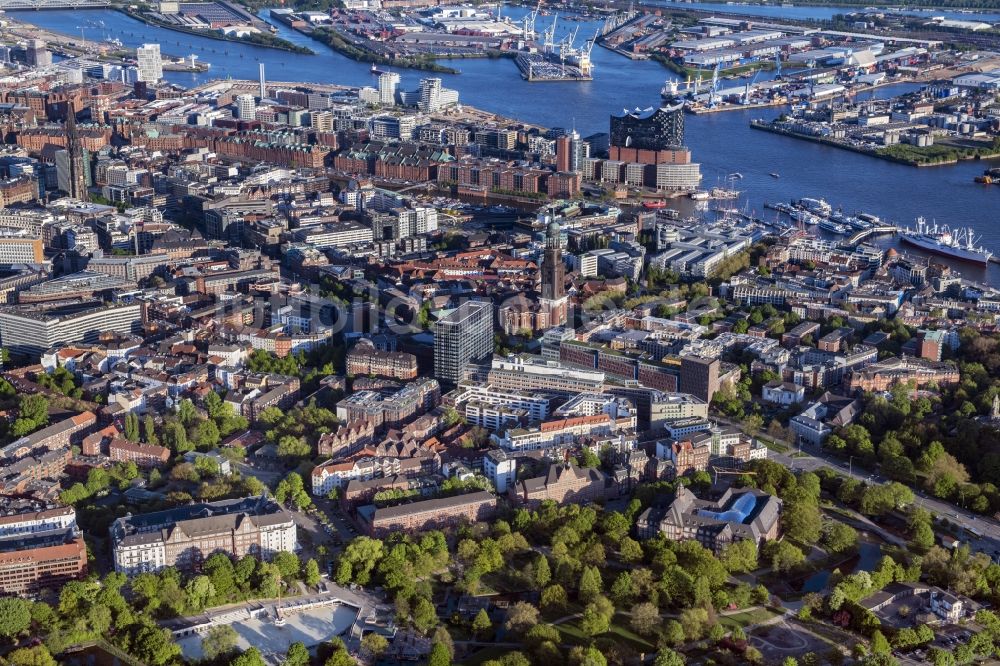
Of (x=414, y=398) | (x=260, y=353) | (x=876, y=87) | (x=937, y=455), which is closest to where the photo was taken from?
(x=937, y=455)

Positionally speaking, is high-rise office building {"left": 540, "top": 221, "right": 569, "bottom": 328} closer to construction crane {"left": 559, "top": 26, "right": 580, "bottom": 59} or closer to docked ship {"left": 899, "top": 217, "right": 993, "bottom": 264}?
docked ship {"left": 899, "top": 217, "right": 993, "bottom": 264}

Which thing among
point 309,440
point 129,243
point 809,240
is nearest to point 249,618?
point 309,440

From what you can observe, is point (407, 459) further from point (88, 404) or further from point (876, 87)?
point (876, 87)

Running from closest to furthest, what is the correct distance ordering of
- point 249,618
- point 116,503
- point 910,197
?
point 249,618 → point 116,503 → point 910,197

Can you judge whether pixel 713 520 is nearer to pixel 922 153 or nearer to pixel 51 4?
pixel 922 153

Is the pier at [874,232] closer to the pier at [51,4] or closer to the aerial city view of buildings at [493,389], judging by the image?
the aerial city view of buildings at [493,389]

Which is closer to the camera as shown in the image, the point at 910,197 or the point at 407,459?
the point at 407,459
